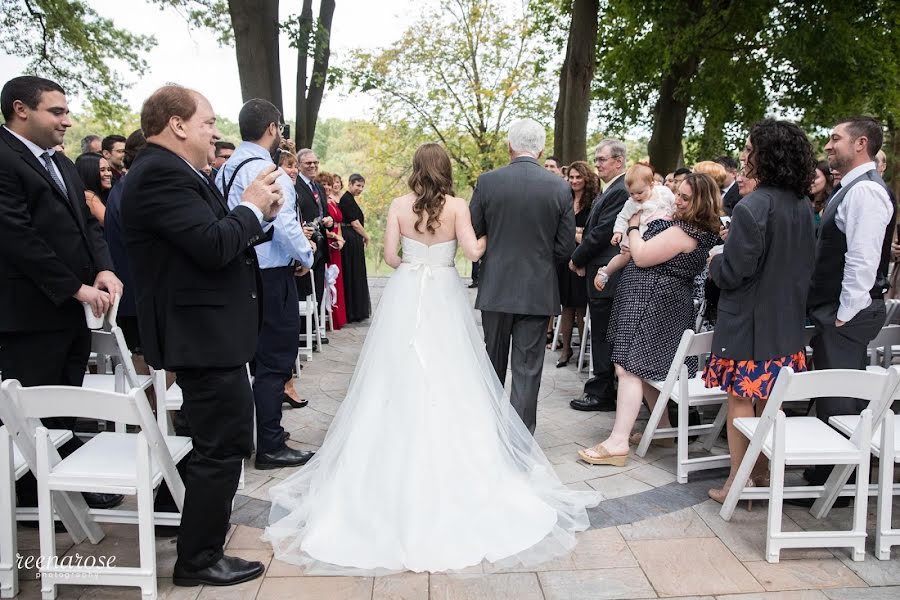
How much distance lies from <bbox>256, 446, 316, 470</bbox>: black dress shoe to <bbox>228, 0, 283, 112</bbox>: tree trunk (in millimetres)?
6122

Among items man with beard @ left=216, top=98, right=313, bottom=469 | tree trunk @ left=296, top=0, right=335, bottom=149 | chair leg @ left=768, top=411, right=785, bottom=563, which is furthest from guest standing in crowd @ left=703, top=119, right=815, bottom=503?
tree trunk @ left=296, top=0, right=335, bottom=149

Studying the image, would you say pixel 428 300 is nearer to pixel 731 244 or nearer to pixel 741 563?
pixel 731 244

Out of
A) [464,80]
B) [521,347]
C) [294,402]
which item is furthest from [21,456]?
[464,80]

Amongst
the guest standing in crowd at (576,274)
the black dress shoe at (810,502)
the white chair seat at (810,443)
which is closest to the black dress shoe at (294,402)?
the guest standing in crowd at (576,274)

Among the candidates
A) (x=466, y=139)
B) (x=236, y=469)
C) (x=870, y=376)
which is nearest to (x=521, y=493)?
(x=236, y=469)

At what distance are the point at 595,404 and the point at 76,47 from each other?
13352mm

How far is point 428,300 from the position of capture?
162 inches

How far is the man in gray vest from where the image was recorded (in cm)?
382

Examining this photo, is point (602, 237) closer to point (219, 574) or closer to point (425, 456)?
point (425, 456)

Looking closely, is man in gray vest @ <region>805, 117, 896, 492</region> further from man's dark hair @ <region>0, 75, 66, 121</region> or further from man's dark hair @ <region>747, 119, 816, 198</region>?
man's dark hair @ <region>0, 75, 66, 121</region>

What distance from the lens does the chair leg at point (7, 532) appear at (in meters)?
3.06

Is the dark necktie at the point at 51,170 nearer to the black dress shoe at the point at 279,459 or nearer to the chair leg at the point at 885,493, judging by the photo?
the black dress shoe at the point at 279,459

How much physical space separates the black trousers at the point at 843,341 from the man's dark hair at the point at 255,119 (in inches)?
132

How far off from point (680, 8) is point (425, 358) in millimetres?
12348
